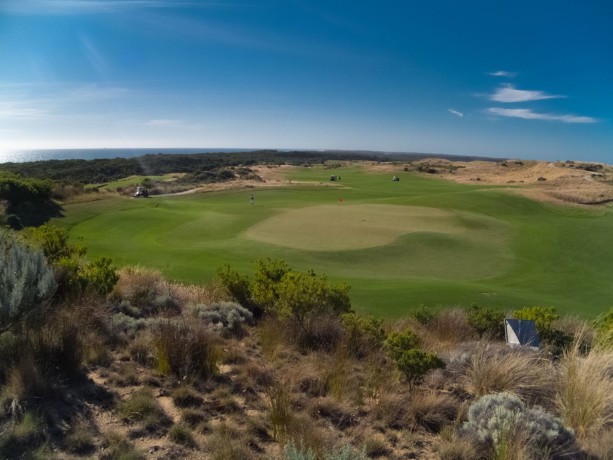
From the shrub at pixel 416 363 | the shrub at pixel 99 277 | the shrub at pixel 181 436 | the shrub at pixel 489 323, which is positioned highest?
the shrub at pixel 99 277

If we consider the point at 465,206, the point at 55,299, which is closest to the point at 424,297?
the point at 55,299

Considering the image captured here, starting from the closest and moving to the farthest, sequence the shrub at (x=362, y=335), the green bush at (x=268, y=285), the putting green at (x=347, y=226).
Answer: the shrub at (x=362, y=335) → the green bush at (x=268, y=285) → the putting green at (x=347, y=226)

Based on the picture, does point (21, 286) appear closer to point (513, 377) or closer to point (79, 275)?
point (79, 275)

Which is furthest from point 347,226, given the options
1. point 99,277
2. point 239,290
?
point 99,277

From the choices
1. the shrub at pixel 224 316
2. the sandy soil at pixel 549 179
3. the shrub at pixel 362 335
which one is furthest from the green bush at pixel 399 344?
the sandy soil at pixel 549 179

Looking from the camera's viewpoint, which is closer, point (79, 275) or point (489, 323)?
point (79, 275)

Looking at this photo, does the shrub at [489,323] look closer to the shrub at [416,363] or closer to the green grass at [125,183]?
the shrub at [416,363]
